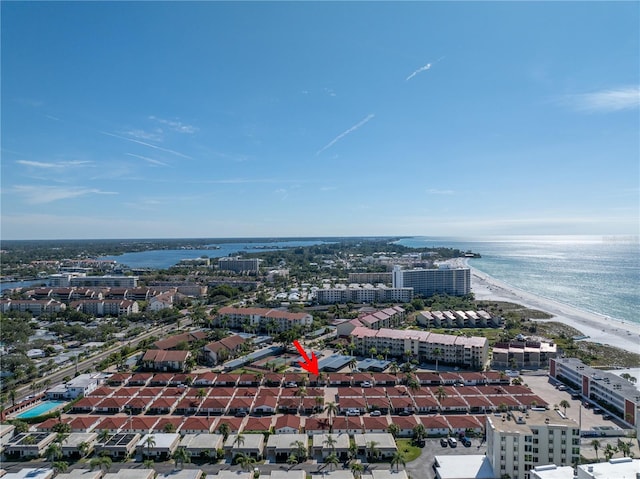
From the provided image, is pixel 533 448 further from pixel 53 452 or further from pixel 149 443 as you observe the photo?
pixel 53 452

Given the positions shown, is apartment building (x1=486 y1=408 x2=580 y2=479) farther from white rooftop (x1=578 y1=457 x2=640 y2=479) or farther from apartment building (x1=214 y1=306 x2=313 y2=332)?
apartment building (x1=214 y1=306 x2=313 y2=332)

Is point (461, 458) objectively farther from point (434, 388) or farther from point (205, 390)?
point (205, 390)

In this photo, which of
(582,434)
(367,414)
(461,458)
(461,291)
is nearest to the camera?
(461,458)

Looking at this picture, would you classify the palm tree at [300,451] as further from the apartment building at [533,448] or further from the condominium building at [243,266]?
the condominium building at [243,266]

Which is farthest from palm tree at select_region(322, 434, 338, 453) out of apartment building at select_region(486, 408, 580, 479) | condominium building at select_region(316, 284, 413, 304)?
condominium building at select_region(316, 284, 413, 304)

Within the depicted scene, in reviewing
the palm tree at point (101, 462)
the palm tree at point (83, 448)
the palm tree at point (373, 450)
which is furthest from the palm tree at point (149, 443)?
the palm tree at point (373, 450)

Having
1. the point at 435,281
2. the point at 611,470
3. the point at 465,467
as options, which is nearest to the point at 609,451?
the point at 611,470

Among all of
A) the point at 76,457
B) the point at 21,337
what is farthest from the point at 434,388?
the point at 21,337
